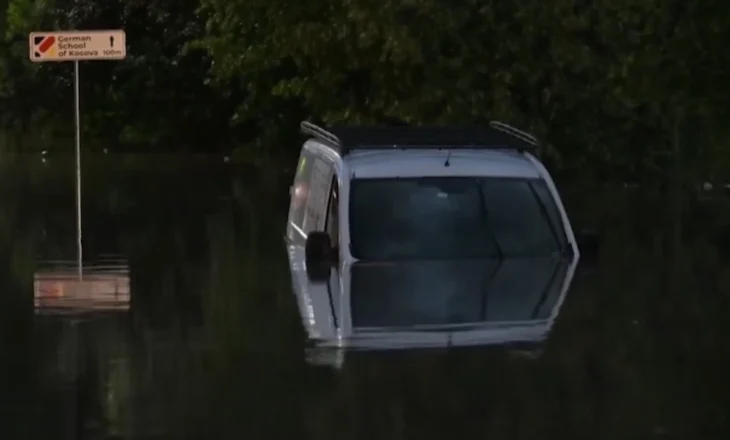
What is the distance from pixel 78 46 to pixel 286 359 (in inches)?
260

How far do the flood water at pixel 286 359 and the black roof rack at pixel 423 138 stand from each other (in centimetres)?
105

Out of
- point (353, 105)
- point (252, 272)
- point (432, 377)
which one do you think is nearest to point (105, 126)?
point (353, 105)

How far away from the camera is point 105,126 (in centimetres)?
3288

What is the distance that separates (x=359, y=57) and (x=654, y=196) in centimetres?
449

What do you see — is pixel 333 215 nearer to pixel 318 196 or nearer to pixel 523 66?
pixel 318 196

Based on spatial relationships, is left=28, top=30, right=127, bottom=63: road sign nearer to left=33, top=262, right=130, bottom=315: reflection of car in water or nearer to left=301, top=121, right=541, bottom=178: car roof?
left=33, top=262, right=130, bottom=315: reflection of car in water

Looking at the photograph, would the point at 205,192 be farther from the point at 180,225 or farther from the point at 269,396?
the point at 269,396

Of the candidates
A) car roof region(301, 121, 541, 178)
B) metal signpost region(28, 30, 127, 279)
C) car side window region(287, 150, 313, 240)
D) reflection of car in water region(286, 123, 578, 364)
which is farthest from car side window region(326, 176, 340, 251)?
metal signpost region(28, 30, 127, 279)

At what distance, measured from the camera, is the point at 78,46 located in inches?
575

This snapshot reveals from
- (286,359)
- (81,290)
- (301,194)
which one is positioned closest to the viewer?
(286,359)

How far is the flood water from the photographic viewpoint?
7.36 m

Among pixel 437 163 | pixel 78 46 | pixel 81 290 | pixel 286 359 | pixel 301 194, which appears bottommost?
pixel 286 359

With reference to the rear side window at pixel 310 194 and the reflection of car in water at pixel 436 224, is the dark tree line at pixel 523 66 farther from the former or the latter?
the reflection of car in water at pixel 436 224

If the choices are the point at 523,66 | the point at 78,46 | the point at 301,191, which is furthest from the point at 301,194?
the point at 523,66
